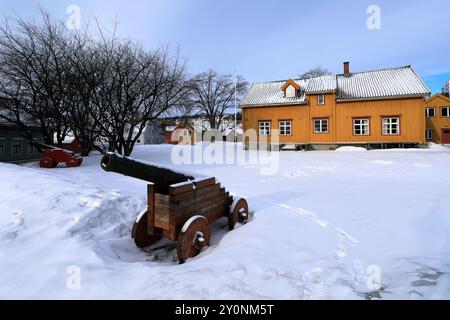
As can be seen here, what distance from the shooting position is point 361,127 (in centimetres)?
2161

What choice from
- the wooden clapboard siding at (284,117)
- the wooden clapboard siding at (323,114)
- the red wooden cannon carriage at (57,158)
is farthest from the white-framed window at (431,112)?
the red wooden cannon carriage at (57,158)

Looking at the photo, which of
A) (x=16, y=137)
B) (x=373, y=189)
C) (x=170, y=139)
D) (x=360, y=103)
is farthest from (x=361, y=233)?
(x=170, y=139)

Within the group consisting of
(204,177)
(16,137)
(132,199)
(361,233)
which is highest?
(16,137)

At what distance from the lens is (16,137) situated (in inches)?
715

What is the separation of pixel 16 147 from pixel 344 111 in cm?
2537

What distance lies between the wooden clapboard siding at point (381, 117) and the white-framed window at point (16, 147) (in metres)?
24.7

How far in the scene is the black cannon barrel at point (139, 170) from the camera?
10.3 ft

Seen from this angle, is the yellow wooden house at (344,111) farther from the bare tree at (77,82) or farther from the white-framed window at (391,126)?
the bare tree at (77,82)

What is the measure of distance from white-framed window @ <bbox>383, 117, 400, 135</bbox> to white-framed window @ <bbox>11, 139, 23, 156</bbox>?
27.9 meters

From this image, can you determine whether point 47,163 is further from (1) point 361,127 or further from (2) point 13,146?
(1) point 361,127

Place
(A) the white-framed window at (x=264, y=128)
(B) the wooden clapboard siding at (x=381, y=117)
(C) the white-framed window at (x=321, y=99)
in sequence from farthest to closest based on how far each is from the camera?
(A) the white-framed window at (x=264, y=128) → (C) the white-framed window at (x=321, y=99) → (B) the wooden clapboard siding at (x=381, y=117)

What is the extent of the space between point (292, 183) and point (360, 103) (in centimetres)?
1723

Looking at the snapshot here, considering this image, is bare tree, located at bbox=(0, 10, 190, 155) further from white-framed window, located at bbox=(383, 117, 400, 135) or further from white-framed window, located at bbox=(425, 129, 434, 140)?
white-framed window, located at bbox=(425, 129, 434, 140)
